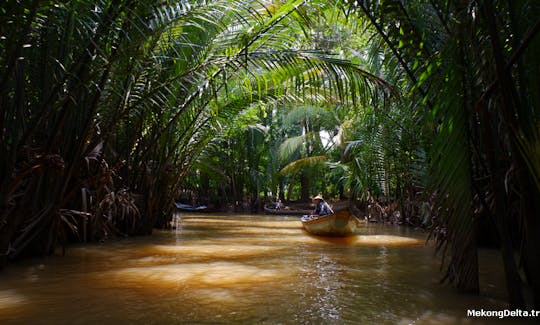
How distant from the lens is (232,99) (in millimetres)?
9523

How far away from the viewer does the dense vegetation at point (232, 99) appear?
2.96 metres

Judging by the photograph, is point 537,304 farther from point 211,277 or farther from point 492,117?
point 211,277

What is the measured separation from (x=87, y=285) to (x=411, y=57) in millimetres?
4126

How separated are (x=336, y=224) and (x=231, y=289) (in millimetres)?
6193

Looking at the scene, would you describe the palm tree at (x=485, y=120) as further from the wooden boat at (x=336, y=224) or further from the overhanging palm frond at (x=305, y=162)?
the overhanging palm frond at (x=305, y=162)

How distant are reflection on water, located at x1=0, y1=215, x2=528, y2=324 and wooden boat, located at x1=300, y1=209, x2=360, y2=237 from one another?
10.0ft

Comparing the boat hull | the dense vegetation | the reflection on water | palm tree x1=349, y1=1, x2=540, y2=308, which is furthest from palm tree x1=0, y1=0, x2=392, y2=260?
the boat hull

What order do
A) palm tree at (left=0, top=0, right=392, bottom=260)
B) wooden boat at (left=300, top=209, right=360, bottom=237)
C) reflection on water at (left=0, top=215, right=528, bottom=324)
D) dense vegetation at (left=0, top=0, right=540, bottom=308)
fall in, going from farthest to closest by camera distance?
wooden boat at (left=300, top=209, right=360, bottom=237), palm tree at (left=0, top=0, right=392, bottom=260), reflection on water at (left=0, top=215, right=528, bottom=324), dense vegetation at (left=0, top=0, right=540, bottom=308)

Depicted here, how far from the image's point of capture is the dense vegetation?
2957 mm

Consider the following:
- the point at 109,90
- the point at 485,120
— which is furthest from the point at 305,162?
the point at 485,120

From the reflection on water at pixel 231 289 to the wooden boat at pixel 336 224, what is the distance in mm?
3052

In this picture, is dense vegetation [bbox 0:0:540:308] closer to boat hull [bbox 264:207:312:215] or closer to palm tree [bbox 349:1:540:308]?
palm tree [bbox 349:1:540:308]

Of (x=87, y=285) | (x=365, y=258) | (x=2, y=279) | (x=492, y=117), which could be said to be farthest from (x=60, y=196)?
(x=492, y=117)

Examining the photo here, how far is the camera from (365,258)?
651 cm
